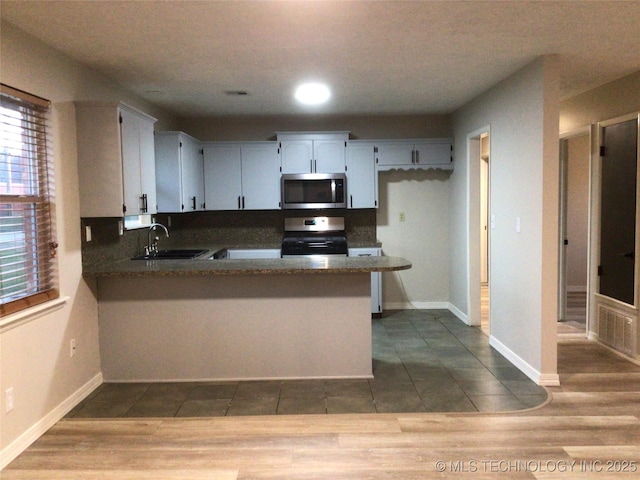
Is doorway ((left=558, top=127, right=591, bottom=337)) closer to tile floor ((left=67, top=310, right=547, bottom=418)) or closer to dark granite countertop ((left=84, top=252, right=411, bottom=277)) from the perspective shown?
→ tile floor ((left=67, top=310, right=547, bottom=418))

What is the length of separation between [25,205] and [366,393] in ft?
8.30

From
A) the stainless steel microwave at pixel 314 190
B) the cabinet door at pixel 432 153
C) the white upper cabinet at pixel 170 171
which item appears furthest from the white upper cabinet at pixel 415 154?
the white upper cabinet at pixel 170 171

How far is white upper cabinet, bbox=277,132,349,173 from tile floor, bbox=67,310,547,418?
Result: 93.7 inches

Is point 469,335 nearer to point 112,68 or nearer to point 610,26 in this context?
point 610,26

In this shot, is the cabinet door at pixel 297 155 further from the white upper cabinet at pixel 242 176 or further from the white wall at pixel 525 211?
the white wall at pixel 525 211

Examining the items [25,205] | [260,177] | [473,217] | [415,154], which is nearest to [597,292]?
[473,217]

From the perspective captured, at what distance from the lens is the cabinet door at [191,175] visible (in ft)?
16.3

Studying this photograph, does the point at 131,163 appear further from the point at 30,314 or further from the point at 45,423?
the point at 45,423

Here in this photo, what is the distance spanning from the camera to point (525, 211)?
3807 mm

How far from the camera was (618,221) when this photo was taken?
4.35 m

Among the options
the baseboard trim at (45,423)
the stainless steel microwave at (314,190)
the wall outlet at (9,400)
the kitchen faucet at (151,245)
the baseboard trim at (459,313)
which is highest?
the stainless steel microwave at (314,190)

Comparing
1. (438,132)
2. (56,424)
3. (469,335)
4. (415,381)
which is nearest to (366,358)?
(415,381)

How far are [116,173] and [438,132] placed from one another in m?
3.99

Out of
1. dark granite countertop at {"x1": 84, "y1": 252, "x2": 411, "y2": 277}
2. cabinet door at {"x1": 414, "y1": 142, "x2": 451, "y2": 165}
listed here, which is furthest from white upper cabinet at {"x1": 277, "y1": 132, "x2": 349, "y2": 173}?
dark granite countertop at {"x1": 84, "y1": 252, "x2": 411, "y2": 277}
